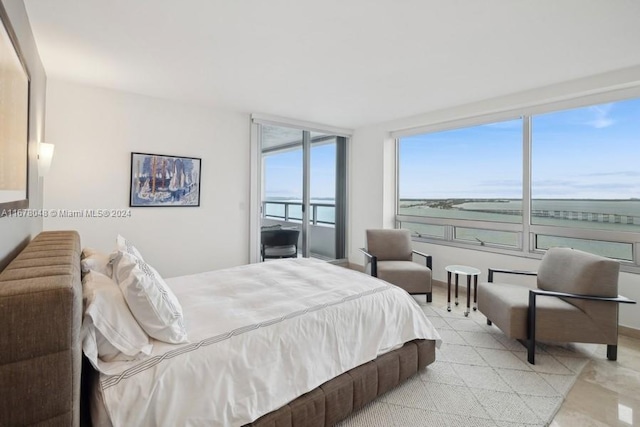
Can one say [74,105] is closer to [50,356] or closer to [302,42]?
[302,42]

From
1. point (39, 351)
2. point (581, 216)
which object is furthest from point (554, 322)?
point (39, 351)

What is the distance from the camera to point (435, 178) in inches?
198

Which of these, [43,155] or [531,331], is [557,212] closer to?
[531,331]

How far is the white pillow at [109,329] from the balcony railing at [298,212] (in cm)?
405

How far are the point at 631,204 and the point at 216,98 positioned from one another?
493cm

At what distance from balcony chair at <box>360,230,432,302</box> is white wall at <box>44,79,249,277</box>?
6.52 ft

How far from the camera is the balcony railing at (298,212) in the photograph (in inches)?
223

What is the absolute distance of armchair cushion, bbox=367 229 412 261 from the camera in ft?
14.5

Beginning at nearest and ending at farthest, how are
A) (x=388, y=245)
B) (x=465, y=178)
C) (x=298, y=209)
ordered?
(x=388, y=245) < (x=465, y=178) < (x=298, y=209)

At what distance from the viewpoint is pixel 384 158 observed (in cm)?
538

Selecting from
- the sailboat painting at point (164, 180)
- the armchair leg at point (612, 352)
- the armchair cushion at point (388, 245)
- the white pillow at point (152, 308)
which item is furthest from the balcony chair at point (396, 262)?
the white pillow at point (152, 308)

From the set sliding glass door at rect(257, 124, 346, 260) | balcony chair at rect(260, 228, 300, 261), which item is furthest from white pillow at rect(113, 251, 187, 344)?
sliding glass door at rect(257, 124, 346, 260)

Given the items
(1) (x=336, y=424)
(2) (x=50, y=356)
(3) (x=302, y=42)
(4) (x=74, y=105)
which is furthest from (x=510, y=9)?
(4) (x=74, y=105)

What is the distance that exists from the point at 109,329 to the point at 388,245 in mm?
3612
